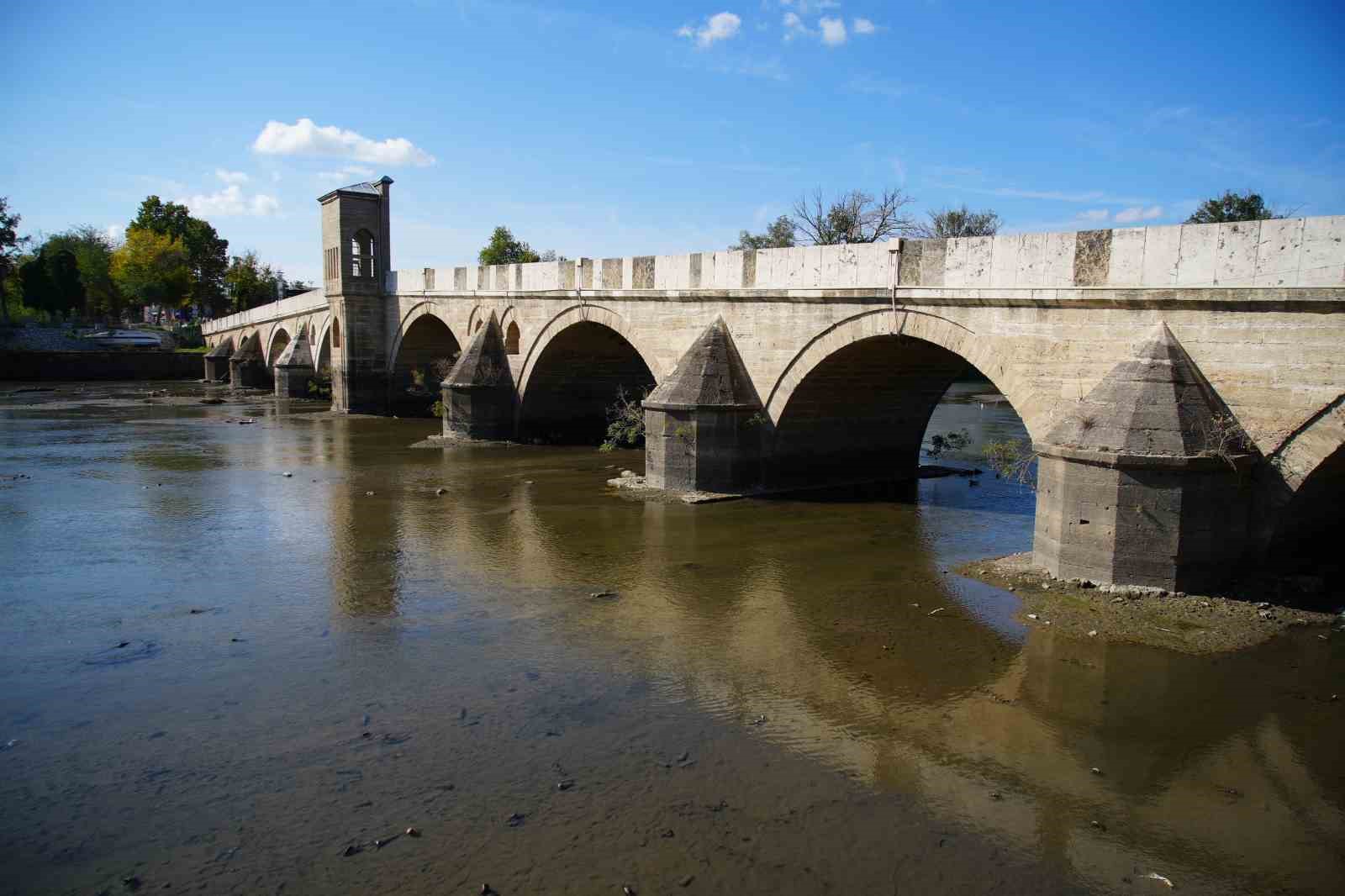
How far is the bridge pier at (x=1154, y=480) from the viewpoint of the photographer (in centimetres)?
722

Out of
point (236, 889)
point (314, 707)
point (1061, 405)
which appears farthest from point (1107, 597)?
point (236, 889)

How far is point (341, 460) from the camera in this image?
15562mm

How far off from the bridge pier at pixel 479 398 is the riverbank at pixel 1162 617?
40.1 ft

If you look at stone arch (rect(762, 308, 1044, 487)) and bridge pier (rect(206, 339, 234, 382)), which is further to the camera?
bridge pier (rect(206, 339, 234, 382))

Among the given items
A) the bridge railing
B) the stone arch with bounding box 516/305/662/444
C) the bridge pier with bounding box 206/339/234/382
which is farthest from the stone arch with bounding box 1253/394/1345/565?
the bridge pier with bounding box 206/339/234/382

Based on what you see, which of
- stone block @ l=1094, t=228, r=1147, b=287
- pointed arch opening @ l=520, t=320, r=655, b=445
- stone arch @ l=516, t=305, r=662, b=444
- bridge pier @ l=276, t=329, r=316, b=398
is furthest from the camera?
bridge pier @ l=276, t=329, r=316, b=398

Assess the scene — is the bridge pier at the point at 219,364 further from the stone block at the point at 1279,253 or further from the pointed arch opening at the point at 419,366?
the stone block at the point at 1279,253

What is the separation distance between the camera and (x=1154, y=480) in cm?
725

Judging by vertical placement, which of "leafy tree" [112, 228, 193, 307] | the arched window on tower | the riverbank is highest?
"leafy tree" [112, 228, 193, 307]

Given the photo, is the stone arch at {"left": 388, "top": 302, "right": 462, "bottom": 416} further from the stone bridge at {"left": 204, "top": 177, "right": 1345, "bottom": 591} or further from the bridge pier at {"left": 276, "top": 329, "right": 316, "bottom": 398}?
the bridge pier at {"left": 276, "top": 329, "right": 316, "bottom": 398}

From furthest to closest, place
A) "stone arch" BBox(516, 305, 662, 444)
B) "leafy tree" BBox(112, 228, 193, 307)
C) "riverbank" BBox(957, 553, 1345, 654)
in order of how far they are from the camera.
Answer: "leafy tree" BBox(112, 228, 193, 307) < "stone arch" BBox(516, 305, 662, 444) < "riverbank" BBox(957, 553, 1345, 654)

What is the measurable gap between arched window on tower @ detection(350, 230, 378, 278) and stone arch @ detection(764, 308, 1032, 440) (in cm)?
1519

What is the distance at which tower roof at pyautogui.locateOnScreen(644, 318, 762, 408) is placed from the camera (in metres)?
12.0

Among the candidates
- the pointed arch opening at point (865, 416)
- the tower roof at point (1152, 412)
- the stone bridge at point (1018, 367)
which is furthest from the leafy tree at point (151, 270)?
the tower roof at point (1152, 412)
